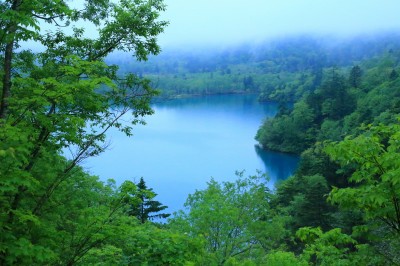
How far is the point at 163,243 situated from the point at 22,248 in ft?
5.35

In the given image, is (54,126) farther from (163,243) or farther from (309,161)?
(309,161)

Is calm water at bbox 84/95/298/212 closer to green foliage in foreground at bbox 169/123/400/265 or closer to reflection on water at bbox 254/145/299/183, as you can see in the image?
reflection on water at bbox 254/145/299/183

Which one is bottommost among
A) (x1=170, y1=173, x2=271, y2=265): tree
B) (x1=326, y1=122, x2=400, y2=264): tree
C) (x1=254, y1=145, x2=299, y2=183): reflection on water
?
(x1=254, y1=145, x2=299, y2=183): reflection on water

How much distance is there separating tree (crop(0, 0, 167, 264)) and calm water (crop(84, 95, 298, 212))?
1886 cm

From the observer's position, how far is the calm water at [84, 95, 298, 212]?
36938mm

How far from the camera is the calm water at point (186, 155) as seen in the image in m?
36.9

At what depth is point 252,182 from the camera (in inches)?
614

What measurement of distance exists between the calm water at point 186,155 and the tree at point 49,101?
61.9ft

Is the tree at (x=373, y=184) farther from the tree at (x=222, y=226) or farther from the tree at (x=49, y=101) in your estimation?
the tree at (x=222, y=226)

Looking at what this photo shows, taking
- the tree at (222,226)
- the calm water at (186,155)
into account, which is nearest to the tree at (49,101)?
the tree at (222,226)

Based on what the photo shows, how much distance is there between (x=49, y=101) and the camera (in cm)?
479

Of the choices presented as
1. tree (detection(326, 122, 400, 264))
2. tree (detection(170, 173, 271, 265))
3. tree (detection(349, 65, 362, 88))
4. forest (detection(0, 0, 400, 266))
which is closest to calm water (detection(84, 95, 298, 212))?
tree (detection(170, 173, 271, 265))

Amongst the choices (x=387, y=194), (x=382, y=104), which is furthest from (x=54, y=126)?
(x=382, y=104)

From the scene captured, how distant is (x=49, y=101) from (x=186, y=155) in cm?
4189
